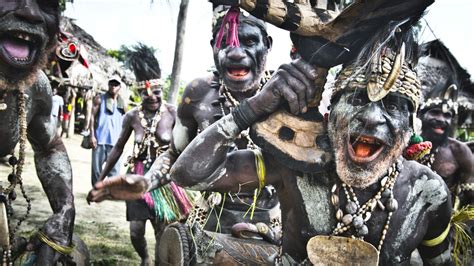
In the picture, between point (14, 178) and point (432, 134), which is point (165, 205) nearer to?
point (14, 178)

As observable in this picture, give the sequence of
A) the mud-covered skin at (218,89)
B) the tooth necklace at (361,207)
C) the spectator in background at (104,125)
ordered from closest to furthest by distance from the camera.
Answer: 1. the tooth necklace at (361,207)
2. the mud-covered skin at (218,89)
3. the spectator in background at (104,125)

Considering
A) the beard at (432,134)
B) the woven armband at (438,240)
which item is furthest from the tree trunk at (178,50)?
the beard at (432,134)

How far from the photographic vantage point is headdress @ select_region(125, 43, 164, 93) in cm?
691

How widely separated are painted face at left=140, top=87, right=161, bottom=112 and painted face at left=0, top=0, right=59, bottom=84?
3.18 metres

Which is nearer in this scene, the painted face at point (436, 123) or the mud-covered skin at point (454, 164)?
the painted face at point (436, 123)

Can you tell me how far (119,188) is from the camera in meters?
2.33

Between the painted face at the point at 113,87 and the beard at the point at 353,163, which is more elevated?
the beard at the point at 353,163

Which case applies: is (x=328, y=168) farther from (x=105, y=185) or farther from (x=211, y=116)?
(x=211, y=116)

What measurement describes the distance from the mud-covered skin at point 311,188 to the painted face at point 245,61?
1.21 meters

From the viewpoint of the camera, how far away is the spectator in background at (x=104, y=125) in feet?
32.4

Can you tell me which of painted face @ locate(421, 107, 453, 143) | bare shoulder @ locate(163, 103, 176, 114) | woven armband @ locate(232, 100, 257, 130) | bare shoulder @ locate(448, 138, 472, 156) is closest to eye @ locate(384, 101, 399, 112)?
woven armband @ locate(232, 100, 257, 130)

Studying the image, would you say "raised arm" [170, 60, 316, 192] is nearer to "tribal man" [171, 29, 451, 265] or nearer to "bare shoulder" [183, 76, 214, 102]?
"tribal man" [171, 29, 451, 265]

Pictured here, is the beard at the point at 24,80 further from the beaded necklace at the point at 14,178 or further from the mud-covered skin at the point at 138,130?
the mud-covered skin at the point at 138,130

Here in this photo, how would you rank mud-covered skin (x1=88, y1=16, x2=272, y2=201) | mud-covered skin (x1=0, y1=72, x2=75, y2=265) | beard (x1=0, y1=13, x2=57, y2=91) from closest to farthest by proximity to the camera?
beard (x1=0, y1=13, x2=57, y2=91) → mud-covered skin (x1=0, y1=72, x2=75, y2=265) → mud-covered skin (x1=88, y1=16, x2=272, y2=201)
